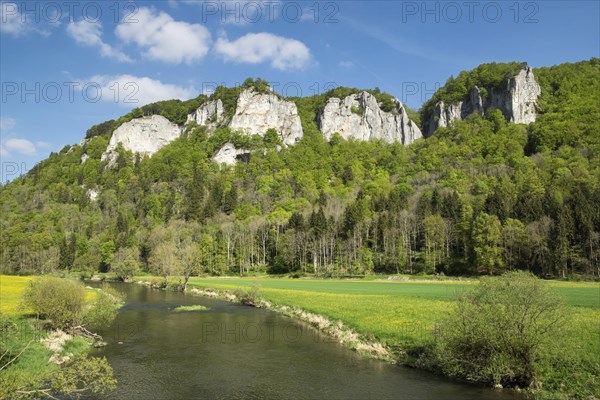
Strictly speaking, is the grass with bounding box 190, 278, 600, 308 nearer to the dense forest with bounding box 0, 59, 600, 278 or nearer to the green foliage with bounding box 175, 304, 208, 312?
the green foliage with bounding box 175, 304, 208, 312

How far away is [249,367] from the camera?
71.4ft

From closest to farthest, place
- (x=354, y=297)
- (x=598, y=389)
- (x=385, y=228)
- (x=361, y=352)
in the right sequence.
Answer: (x=598, y=389) < (x=361, y=352) < (x=354, y=297) < (x=385, y=228)

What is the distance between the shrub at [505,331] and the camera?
17.0 metres

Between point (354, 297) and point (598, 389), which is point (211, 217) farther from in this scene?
point (598, 389)

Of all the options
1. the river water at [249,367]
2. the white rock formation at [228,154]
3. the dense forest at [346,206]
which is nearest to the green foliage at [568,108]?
the dense forest at [346,206]

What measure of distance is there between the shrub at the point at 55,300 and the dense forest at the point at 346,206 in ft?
133

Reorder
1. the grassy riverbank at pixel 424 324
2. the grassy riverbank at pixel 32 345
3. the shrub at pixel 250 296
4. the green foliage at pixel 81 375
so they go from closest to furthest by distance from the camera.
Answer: the green foliage at pixel 81 375
the grassy riverbank at pixel 424 324
the grassy riverbank at pixel 32 345
the shrub at pixel 250 296

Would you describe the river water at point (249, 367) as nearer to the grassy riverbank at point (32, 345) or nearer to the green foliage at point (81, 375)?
the grassy riverbank at point (32, 345)

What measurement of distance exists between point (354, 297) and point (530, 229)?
48.3m

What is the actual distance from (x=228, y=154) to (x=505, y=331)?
184 meters

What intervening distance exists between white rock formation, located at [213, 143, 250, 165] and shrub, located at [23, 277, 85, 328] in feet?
544

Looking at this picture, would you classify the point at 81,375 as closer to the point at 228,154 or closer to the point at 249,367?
the point at 249,367

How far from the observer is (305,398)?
56.9 feet

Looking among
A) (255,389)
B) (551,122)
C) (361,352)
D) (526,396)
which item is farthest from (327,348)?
(551,122)
